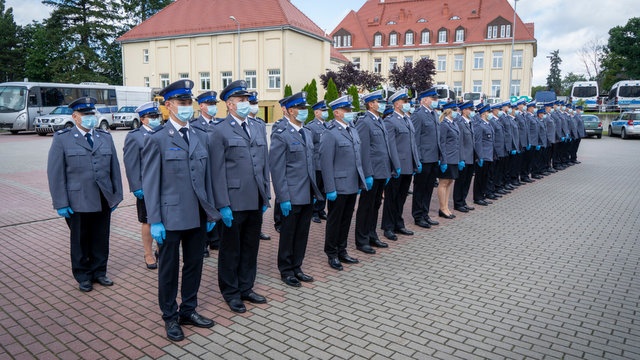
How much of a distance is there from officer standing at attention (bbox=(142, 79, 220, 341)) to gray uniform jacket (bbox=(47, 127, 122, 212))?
1511 mm

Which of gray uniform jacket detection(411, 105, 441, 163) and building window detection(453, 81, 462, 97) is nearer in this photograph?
gray uniform jacket detection(411, 105, 441, 163)

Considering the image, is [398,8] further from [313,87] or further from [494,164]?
[494,164]

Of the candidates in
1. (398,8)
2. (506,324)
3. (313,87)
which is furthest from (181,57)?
(506,324)

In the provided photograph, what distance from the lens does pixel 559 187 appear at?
500 inches

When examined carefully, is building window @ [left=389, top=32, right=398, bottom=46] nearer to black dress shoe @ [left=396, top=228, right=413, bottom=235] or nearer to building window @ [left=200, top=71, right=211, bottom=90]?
building window @ [left=200, top=71, right=211, bottom=90]

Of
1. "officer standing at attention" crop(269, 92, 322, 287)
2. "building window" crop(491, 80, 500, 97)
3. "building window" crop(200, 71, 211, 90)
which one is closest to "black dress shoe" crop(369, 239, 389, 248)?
"officer standing at attention" crop(269, 92, 322, 287)

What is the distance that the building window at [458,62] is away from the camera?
198ft

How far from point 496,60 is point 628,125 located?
30210 millimetres

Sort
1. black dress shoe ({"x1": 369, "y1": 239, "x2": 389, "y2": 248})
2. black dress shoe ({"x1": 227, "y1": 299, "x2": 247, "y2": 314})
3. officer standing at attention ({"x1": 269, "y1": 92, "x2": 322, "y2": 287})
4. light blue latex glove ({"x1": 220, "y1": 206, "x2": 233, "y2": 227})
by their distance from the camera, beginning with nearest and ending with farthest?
light blue latex glove ({"x1": 220, "y1": 206, "x2": 233, "y2": 227}) → black dress shoe ({"x1": 227, "y1": 299, "x2": 247, "y2": 314}) → officer standing at attention ({"x1": 269, "y1": 92, "x2": 322, "y2": 287}) → black dress shoe ({"x1": 369, "y1": 239, "x2": 389, "y2": 248})

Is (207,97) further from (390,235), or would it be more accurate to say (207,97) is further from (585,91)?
(585,91)

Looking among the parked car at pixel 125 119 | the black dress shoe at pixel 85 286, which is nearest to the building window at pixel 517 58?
the parked car at pixel 125 119

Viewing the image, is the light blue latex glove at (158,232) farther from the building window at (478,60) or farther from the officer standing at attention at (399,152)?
the building window at (478,60)

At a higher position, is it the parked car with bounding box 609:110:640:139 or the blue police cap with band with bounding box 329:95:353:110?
the blue police cap with band with bounding box 329:95:353:110

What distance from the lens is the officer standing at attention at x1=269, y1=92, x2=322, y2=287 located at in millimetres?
5332
